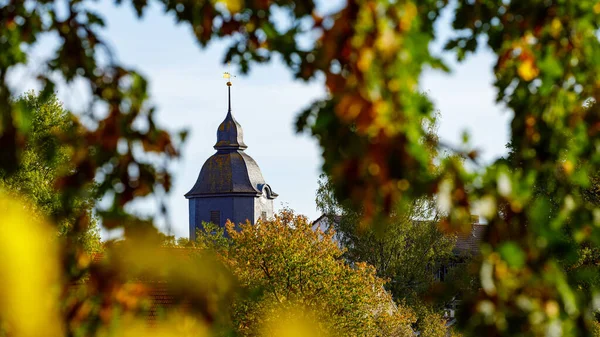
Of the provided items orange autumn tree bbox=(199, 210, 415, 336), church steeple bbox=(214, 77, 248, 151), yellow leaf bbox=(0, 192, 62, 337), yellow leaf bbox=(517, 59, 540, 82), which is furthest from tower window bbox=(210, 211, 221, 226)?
yellow leaf bbox=(0, 192, 62, 337)

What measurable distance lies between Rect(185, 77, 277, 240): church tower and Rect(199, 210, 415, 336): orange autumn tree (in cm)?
4359

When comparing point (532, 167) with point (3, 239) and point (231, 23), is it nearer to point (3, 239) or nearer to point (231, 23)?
point (231, 23)

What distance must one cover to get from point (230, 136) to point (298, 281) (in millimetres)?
52375


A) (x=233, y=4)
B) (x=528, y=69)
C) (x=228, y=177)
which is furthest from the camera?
(x=228, y=177)

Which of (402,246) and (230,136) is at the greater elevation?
(230,136)

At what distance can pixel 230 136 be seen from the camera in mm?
78250

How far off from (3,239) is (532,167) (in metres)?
2.59

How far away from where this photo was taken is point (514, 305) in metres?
2.62

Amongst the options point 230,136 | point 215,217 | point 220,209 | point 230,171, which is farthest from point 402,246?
point 230,136

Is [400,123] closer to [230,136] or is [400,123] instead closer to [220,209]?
[220,209]

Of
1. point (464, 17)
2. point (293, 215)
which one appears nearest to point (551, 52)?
point (464, 17)

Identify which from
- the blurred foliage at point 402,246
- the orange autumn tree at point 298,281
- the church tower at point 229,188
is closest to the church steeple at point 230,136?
the church tower at point 229,188

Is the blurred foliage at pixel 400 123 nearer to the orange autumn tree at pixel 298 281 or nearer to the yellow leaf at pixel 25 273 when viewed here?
the yellow leaf at pixel 25 273

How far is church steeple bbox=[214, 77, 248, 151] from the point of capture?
7762 cm
